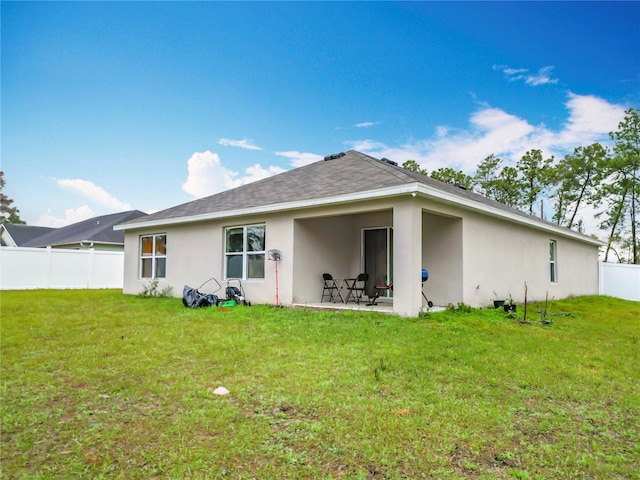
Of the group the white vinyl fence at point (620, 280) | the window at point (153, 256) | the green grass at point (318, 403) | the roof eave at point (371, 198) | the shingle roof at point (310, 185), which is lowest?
the green grass at point (318, 403)

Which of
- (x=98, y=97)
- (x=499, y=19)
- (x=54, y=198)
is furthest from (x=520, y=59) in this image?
(x=54, y=198)

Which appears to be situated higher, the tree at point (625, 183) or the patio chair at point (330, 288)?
the tree at point (625, 183)

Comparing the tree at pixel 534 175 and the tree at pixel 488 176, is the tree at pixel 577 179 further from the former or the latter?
the tree at pixel 488 176

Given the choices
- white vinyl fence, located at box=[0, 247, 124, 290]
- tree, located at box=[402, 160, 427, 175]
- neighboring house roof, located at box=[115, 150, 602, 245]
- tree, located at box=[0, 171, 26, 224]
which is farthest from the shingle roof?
tree, located at box=[0, 171, 26, 224]

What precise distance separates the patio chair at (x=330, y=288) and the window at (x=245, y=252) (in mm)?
1650

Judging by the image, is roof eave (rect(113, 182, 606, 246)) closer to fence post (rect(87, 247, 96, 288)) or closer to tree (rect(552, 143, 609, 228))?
fence post (rect(87, 247, 96, 288))

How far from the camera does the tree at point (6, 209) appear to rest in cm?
3600

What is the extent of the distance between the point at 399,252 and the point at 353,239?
3.46 meters

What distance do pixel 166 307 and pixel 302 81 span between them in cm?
858

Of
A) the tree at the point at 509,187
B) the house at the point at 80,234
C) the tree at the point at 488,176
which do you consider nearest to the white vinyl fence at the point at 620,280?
the tree at the point at 509,187

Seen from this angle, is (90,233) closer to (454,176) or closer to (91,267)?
(91,267)

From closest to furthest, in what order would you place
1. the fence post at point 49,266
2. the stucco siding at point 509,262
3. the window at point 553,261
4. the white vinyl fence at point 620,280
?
the stucco siding at point 509,262, the window at point 553,261, the white vinyl fence at point 620,280, the fence post at point 49,266

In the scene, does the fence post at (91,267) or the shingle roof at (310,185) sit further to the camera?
the fence post at (91,267)

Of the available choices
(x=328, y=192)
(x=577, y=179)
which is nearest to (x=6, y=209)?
(x=328, y=192)
